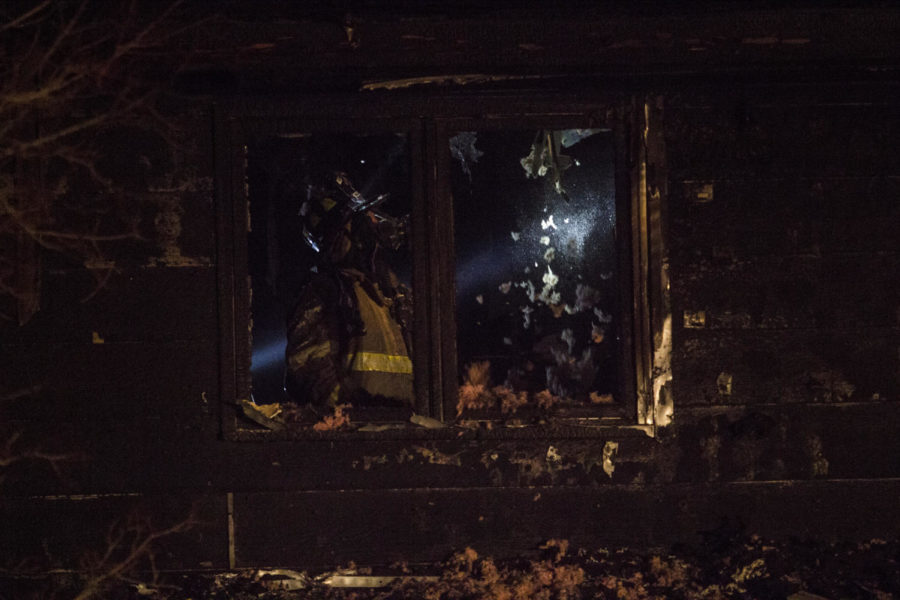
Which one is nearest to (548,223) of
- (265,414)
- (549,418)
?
(549,418)

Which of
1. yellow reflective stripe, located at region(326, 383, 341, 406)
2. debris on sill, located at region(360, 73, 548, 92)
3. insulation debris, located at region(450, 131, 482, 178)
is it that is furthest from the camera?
insulation debris, located at region(450, 131, 482, 178)

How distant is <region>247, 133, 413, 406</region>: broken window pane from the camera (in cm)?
473

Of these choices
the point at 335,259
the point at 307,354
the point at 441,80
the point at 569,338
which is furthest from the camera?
the point at 569,338

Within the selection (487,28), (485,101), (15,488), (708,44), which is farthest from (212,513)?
(708,44)

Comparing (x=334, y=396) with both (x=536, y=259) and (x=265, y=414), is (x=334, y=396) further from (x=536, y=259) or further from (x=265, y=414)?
(x=536, y=259)

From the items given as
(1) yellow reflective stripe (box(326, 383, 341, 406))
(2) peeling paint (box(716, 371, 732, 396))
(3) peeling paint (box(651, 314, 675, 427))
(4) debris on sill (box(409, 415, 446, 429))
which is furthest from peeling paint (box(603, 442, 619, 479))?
(1) yellow reflective stripe (box(326, 383, 341, 406))

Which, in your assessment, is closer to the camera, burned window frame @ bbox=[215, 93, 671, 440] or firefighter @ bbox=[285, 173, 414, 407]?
burned window frame @ bbox=[215, 93, 671, 440]

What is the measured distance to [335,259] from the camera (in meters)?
4.85

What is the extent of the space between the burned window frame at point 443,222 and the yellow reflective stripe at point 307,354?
1.48 ft

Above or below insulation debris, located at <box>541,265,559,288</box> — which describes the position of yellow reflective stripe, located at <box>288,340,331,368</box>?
below

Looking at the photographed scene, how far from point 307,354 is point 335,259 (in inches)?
24.5

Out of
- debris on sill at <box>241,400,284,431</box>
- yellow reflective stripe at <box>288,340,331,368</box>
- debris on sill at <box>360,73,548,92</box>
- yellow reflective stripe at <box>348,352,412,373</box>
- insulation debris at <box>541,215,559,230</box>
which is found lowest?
debris on sill at <box>241,400,284,431</box>

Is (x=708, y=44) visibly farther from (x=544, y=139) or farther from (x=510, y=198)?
(x=510, y=198)

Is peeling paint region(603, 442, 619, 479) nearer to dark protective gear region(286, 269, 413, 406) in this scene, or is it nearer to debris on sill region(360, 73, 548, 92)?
dark protective gear region(286, 269, 413, 406)
